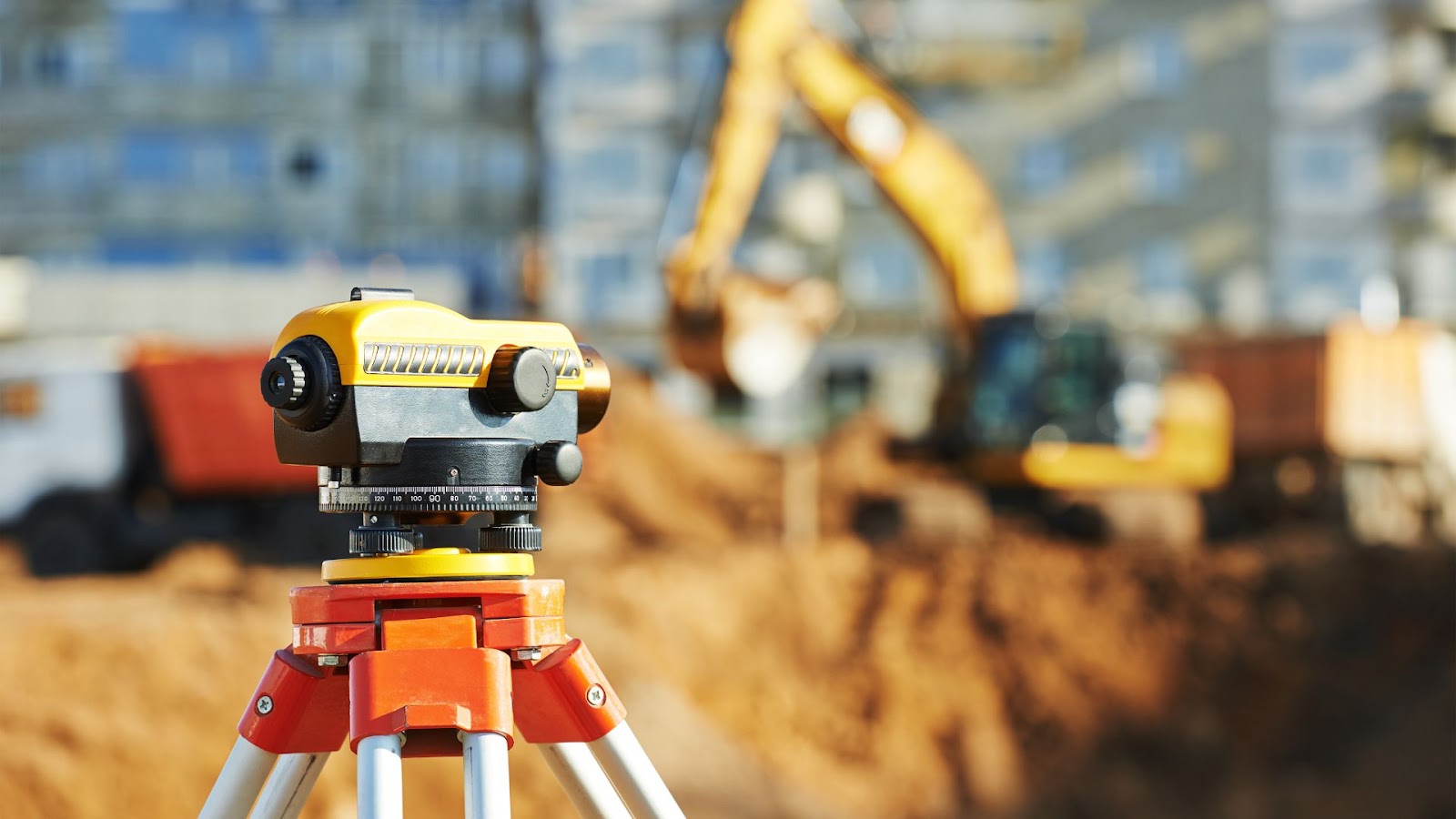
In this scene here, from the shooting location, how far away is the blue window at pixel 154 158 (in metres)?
41.8

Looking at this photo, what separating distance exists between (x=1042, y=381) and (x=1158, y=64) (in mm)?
26424

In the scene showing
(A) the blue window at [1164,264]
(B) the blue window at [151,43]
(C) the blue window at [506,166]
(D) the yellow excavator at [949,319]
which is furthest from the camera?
(C) the blue window at [506,166]

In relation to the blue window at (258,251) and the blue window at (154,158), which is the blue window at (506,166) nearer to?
the blue window at (258,251)

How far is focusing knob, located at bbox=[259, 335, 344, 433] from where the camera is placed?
2.45m

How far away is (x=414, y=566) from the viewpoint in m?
2.60

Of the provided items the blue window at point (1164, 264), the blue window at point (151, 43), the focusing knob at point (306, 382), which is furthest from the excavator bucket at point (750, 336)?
the blue window at point (151, 43)

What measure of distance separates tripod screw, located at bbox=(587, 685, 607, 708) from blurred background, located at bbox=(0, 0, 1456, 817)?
7707 mm

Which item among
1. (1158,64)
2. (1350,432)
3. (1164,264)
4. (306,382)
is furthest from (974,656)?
(1158,64)

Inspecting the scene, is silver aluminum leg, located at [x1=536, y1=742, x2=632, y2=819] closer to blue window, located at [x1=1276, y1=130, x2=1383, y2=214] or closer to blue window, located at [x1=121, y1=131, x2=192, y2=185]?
blue window, located at [x1=121, y1=131, x2=192, y2=185]

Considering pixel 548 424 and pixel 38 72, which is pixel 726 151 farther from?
pixel 38 72

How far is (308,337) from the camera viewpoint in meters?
2.50

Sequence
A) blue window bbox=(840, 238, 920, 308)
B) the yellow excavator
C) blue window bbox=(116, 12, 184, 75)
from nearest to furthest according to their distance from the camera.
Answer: the yellow excavator, blue window bbox=(840, 238, 920, 308), blue window bbox=(116, 12, 184, 75)

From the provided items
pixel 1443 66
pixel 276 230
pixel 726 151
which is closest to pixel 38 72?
pixel 276 230

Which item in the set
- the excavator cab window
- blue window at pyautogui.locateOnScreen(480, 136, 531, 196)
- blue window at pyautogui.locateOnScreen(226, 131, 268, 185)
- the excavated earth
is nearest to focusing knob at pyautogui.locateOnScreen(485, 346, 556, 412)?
the excavated earth
